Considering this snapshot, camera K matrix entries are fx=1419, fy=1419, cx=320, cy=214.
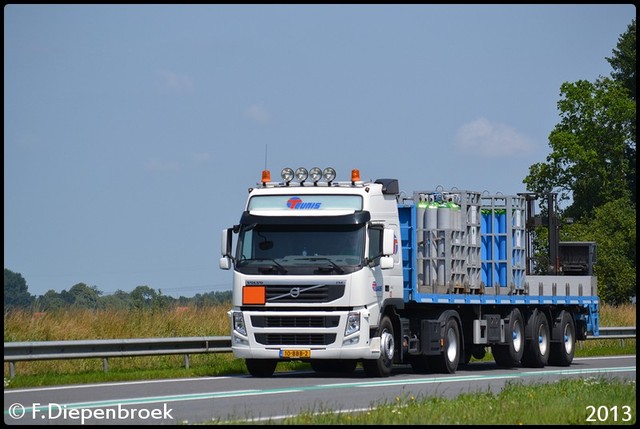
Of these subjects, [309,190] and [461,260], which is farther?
[461,260]

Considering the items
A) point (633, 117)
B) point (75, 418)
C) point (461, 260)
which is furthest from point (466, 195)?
point (633, 117)

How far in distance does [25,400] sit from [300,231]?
6859mm

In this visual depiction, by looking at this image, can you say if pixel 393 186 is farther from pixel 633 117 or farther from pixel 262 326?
pixel 633 117

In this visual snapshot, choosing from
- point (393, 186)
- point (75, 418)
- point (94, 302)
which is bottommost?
point (75, 418)

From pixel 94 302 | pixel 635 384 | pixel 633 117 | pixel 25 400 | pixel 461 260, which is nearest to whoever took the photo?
pixel 25 400

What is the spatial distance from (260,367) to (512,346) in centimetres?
698

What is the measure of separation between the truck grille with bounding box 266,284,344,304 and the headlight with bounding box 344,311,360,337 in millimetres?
430

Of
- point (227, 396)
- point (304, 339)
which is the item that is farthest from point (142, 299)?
point (227, 396)

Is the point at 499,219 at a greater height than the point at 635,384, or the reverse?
the point at 499,219

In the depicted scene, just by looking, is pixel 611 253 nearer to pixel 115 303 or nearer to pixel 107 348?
pixel 115 303

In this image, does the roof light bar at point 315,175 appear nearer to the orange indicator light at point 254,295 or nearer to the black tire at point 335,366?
the orange indicator light at point 254,295

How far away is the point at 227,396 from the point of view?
20.4 m

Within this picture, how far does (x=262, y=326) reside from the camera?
24875mm

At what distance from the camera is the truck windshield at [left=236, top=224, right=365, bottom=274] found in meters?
24.5
